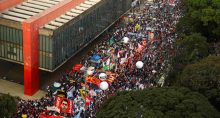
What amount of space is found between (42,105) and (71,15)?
952 centimetres

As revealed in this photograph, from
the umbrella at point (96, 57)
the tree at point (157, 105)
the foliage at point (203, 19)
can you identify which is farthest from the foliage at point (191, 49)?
the tree at point (157, 105)

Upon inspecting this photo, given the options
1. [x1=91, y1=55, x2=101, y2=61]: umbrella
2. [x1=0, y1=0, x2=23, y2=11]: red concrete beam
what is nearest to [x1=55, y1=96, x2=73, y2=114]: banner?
[x1=91, y1=55, x2=101, y2=61]: umbrella

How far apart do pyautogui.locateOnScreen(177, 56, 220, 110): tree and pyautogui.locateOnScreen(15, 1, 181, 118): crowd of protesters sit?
575 cm

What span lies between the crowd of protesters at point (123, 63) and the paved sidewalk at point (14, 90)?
1.18m

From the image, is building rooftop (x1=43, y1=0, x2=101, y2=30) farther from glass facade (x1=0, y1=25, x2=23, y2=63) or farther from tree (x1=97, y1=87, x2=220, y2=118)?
tree (x1=97, y1=87, x2=220, y2=118)

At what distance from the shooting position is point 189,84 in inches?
1393

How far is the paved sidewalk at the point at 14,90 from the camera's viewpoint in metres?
40.8

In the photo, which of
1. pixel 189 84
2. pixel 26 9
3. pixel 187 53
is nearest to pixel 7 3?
pixel 26 9

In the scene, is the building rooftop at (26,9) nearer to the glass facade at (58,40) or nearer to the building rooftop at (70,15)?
the glass facade at (58,40)

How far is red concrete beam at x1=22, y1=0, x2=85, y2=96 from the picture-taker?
127 feet

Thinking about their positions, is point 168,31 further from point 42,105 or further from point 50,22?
point 42,105

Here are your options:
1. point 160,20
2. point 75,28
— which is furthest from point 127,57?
point 160,20

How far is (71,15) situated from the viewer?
142 ft

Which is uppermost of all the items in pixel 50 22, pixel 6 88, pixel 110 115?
pixel 50 22
